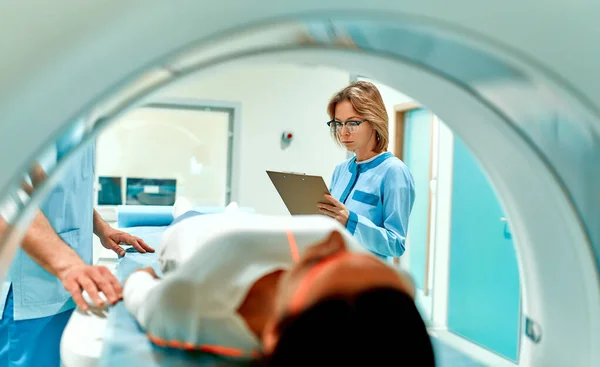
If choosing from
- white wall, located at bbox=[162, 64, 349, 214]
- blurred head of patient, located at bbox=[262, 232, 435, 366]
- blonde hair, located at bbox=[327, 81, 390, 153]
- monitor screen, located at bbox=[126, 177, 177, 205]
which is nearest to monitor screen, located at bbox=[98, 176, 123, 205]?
monitor screen, located at bbox=[126, 177, 177, 205]

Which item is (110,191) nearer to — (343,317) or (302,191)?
(302,191)

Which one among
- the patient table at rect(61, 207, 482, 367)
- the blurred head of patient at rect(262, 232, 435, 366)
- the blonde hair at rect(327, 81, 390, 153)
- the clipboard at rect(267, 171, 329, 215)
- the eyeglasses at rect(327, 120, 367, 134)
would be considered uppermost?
the blonde hair at rect(327, 81, 390, 153)

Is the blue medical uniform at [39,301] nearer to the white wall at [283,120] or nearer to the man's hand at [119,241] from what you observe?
the man's hand at [119,241]

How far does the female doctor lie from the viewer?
1205mm

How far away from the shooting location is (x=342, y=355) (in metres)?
0.34

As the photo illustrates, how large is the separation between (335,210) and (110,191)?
101 inches

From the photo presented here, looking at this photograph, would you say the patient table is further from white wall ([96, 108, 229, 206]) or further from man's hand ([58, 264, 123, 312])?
white wall ([96, 108, 229, 206])

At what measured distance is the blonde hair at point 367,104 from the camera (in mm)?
1220

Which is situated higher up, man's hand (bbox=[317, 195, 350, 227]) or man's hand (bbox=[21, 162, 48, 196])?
man's hand (bbox=[21, 162, 48, 196])

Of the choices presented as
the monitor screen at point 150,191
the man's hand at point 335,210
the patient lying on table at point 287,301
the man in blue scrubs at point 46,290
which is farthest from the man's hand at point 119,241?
the monitor screen at point 150,191

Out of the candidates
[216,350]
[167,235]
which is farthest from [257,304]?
[167,235]

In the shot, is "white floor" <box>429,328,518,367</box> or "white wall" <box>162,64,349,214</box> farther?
"white wall" <box>162,64,349,214</box>

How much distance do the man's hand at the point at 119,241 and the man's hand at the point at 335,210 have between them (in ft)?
1.39

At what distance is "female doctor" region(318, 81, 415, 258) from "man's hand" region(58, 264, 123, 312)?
562 mm
